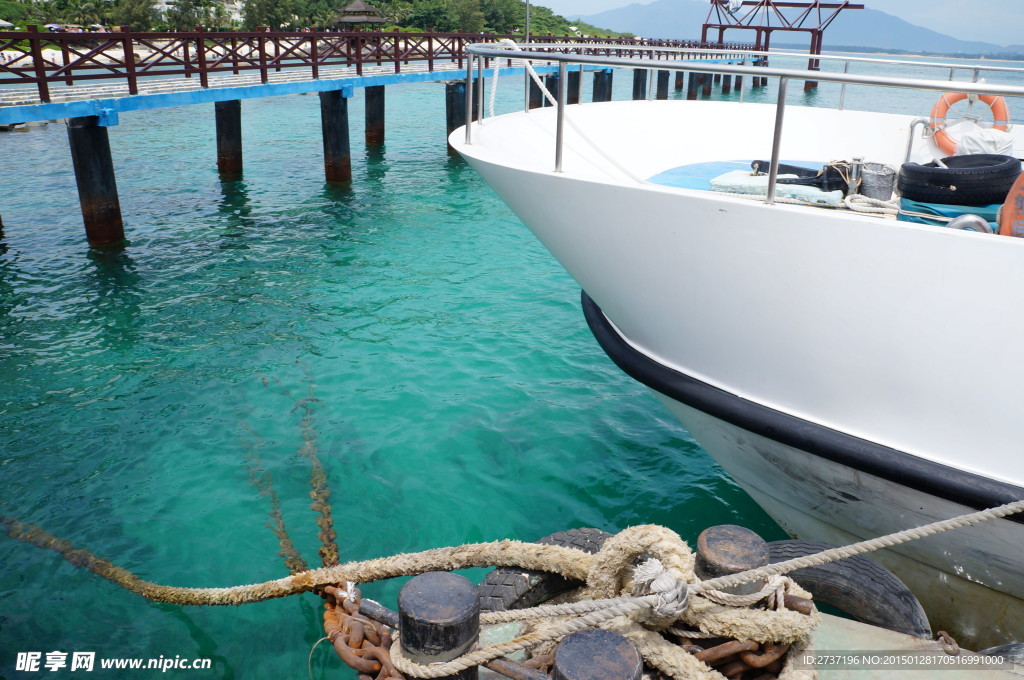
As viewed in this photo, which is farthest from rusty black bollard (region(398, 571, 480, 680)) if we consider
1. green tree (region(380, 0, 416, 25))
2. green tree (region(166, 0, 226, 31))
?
green tree (region(380, 0, 416, 25))

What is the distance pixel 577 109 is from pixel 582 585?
401 cm

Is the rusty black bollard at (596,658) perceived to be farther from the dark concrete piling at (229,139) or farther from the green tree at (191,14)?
the green tree at (191,14)

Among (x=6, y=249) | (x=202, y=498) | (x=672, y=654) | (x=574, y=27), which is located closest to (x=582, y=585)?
(x=672, y=654)

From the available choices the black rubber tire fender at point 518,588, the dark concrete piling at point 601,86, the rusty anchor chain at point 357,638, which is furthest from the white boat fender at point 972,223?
the dark concrete piling at point 601,86

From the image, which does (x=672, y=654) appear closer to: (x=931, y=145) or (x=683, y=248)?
(x=683, y=248)

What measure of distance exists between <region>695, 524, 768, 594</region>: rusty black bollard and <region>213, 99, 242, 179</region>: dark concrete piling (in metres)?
14.0

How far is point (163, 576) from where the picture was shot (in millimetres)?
4230

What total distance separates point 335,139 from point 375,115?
386 centimetres

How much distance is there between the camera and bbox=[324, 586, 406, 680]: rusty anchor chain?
6.84 feet

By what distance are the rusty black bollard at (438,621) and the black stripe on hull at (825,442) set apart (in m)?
1.99

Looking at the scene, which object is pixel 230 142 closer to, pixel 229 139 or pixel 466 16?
pixel 229 139

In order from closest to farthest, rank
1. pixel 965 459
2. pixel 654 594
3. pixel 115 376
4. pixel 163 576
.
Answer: pixel 654 594 → pixel 965 459 → pixel 163 576 → pixel 115 376

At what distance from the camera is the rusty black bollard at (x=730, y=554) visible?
2297 millimetres

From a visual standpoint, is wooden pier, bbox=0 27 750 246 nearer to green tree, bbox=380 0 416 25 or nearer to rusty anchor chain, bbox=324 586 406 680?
rusty anchor chain, bbox=324 586 406 680
